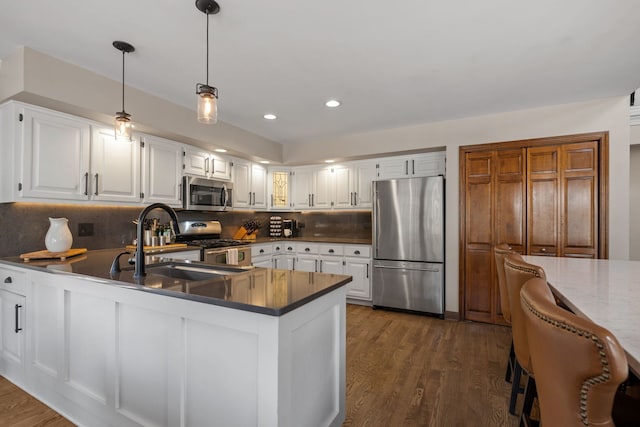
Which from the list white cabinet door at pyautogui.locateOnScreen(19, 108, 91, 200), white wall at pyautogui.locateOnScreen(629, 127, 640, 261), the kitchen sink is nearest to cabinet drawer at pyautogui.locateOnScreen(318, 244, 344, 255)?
the kitchen sink

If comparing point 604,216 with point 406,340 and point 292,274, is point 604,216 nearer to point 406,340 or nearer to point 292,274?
point 406,340

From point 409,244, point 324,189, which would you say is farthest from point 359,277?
point 324,189

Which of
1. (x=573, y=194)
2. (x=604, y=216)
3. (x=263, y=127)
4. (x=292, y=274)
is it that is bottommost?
(x=292, y=274)

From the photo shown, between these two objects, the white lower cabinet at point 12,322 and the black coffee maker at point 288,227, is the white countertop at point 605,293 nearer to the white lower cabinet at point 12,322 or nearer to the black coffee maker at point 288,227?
the white lower cabinet at point 12,322

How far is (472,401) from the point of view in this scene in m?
2.04

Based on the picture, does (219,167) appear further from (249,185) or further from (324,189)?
(324,189)

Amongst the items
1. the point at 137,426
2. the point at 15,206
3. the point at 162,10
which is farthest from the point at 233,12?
the point at 15,206

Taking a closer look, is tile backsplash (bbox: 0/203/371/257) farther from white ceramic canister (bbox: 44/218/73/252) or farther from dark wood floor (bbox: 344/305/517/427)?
dark wood floor (bbox: 344/305/517/427)

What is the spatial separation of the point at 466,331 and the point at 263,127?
3.48 meters

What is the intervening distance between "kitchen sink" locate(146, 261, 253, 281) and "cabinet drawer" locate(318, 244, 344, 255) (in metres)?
2.64

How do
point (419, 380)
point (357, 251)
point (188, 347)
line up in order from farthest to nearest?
point (357, 251) → point (419, 380) → point (188, 347)

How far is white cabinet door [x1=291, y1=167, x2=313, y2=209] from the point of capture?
500 cm

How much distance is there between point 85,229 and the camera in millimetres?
2959

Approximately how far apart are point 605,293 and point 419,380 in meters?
1.40
